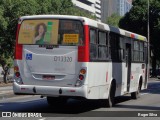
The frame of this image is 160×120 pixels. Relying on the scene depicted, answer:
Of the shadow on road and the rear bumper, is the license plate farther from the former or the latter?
the shadow on road

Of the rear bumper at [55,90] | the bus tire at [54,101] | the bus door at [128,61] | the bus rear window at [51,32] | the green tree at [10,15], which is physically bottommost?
the bus tire at [54,101]

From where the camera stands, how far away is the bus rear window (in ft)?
49.9

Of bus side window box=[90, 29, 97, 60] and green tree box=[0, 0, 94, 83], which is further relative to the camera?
green tree box=[0, 0, 94, 83]

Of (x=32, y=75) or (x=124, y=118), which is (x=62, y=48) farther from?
(x=124, y=118)

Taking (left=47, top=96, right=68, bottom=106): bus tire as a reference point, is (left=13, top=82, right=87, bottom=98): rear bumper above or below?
above

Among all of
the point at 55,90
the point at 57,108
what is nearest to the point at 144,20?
the point at 57,108

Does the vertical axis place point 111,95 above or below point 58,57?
below


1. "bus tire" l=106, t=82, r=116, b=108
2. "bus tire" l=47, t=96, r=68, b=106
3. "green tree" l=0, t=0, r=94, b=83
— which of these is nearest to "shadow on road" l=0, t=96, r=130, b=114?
"bus tire" l=47, t=96, r=68, b=106

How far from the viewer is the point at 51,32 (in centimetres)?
1532

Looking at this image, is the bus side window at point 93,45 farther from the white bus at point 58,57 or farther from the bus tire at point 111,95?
the bus tire at point 111,95

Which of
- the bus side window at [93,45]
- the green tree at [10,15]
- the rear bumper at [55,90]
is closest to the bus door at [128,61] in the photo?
the bus side window at [93,45]

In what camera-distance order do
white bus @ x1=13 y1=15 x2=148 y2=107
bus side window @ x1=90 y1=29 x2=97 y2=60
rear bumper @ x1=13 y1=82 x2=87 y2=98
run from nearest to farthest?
rear bumper @ x1=13 y1=82 x2=87 y2=98, white bus @ x1=13 y1=15 x2=148 y2=107, bus side window @ x1=90 y1=29 x2=97 y2=60

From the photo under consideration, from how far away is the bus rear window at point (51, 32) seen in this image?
15.2 m

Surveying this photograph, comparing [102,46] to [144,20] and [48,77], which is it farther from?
[144,20]
